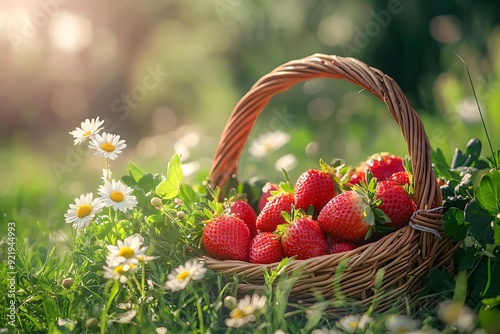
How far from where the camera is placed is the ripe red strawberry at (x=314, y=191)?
142 cm

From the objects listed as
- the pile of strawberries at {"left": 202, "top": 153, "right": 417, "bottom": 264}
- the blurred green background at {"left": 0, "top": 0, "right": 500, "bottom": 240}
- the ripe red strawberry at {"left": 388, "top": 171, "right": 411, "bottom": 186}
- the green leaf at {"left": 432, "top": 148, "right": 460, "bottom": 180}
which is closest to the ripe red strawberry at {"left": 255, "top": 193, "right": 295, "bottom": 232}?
the pile of strawberries at {"left": 202, "top": 153, "right": 417, "bottom": 264}

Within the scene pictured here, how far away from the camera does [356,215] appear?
50.9 inches

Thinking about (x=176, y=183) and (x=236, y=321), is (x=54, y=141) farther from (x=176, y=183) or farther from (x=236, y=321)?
(x=236, y=321)

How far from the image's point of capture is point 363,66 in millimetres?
1338

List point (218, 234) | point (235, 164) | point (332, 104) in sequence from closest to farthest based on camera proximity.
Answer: point (218, 234), point (235, 164), point (332, 104)

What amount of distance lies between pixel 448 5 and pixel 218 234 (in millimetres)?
2356

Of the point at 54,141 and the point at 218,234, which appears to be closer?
the point at 218,234

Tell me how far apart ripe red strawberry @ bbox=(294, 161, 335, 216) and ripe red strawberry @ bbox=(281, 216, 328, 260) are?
0.09 m

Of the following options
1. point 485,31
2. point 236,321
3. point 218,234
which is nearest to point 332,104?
point 485,31

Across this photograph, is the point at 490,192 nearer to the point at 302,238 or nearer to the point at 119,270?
the point at 302,238

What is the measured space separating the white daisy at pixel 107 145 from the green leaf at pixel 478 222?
0.68m

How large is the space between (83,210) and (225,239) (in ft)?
0.94

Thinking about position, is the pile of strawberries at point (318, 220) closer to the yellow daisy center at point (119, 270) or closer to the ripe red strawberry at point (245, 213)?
the ripe red strawberry at point (245, 213)

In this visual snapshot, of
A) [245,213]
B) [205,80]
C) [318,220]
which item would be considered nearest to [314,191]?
[318,220]
